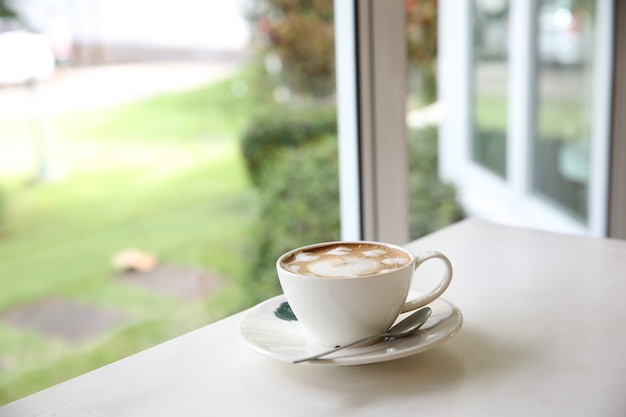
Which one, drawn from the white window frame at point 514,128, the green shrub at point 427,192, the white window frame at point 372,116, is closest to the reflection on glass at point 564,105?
the white window frame at point 514,128

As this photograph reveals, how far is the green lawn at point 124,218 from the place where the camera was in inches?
104

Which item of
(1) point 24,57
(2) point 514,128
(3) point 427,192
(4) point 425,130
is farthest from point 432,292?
(4) point 425,130

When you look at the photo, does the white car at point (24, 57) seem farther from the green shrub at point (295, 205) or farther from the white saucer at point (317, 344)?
the white saucer at point (317, 344)

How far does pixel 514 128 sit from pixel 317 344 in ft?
7.47

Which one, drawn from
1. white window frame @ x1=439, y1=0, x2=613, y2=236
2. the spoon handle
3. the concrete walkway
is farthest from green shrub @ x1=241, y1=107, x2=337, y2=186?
the spoon handle

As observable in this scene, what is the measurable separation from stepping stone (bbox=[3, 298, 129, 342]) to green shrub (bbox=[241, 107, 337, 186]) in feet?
2.50

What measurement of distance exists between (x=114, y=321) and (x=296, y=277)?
A: 2277mm

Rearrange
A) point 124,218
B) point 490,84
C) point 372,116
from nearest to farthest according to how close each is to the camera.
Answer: point 372,116, point 124,218, point 490,84

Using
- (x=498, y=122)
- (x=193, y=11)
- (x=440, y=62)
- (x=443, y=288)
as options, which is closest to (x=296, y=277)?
(x=443, y=288)

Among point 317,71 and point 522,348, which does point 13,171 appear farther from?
→ point 522,348

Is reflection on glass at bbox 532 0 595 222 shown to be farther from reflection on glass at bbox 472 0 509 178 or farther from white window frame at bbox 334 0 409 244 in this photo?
white window frame at bbox 334 0 409 244

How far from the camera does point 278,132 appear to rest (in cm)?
293

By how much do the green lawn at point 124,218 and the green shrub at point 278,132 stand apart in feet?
0.19

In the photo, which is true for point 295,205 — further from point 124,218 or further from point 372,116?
point 372,116
